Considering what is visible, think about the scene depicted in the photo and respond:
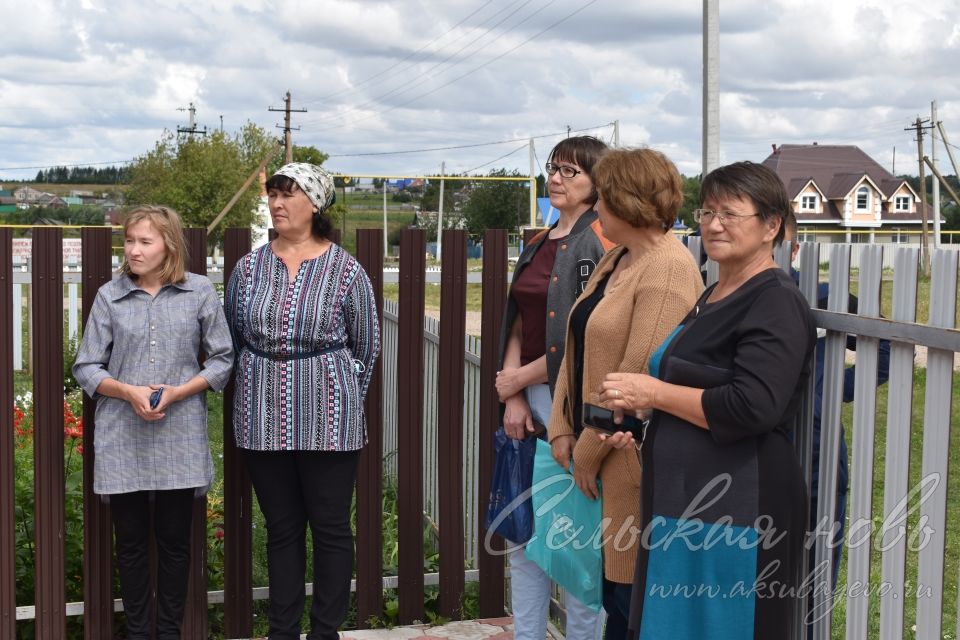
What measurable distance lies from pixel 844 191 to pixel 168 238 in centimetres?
7613

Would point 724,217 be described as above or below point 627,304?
above

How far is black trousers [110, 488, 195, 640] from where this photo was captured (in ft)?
12.3

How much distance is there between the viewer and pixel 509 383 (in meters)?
3.45

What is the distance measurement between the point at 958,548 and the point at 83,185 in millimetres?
124168

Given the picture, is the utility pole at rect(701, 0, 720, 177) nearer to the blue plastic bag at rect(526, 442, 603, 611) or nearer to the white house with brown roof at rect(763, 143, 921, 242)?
the blue plastic bag at rect(526, 442, 603, 611)

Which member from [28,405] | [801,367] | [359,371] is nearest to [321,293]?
[359,371]

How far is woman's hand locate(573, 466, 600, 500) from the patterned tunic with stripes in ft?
3.36

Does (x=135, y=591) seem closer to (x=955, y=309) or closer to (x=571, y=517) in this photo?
(x=571, y=517)

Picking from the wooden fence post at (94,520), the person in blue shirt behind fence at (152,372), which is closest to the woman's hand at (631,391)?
the person in blue shirt behind fence at (152,372)

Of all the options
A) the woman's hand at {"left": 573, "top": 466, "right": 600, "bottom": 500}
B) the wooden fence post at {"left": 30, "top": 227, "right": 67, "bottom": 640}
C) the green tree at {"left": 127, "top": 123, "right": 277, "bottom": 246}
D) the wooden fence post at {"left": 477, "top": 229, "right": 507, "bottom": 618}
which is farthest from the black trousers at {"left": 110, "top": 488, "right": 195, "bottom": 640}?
the green tree at {"left": 127, "top": 123, "right": 277, "bottom": 246}

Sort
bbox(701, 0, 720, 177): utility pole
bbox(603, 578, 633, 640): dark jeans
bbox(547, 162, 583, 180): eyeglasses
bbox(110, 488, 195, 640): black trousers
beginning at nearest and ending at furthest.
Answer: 1. bbox(603, 578, 633, 640): dark jeans
2. bbox(547, 162, 583, 180): eyeglasses
3. bbox(110, 488, 195, 640): black trousers
4. bbox(701, 0, 720, 177): utility pole

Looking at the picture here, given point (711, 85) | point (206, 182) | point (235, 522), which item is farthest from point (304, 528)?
point (206, 182)

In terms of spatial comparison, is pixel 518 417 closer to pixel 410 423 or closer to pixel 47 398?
pixel 410 423

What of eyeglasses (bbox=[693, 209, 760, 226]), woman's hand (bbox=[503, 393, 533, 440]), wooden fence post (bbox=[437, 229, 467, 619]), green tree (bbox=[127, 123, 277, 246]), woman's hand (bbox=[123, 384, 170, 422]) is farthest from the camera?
green tree (bbox=[127, 123, 277, 246])
